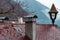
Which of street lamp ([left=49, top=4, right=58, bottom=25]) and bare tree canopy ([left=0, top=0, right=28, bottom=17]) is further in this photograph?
bare tree canopy ([left=0, top=0, right=28, bottom=17])

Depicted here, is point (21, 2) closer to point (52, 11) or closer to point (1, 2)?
point (1, 2)

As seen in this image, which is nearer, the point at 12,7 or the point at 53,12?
the point at 53,12

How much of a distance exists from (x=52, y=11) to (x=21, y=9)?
2385 centimetres

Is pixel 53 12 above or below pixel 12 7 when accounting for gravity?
below

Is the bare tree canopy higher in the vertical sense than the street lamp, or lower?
higher

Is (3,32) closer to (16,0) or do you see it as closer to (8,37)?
(8,37)

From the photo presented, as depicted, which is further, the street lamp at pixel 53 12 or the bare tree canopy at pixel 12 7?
the bare tree canopy at pixel 12 7

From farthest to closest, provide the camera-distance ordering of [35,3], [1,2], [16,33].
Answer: [1,2], [35,3], [16,33]

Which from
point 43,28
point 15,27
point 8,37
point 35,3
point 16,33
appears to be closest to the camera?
point 8,37

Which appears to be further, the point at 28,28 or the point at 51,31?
the point at 51,31

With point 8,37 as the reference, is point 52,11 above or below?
above

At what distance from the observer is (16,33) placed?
7672mm

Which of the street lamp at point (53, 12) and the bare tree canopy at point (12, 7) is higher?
the bare tree canopy at point (12, 7)

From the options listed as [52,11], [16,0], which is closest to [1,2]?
[16,0]
